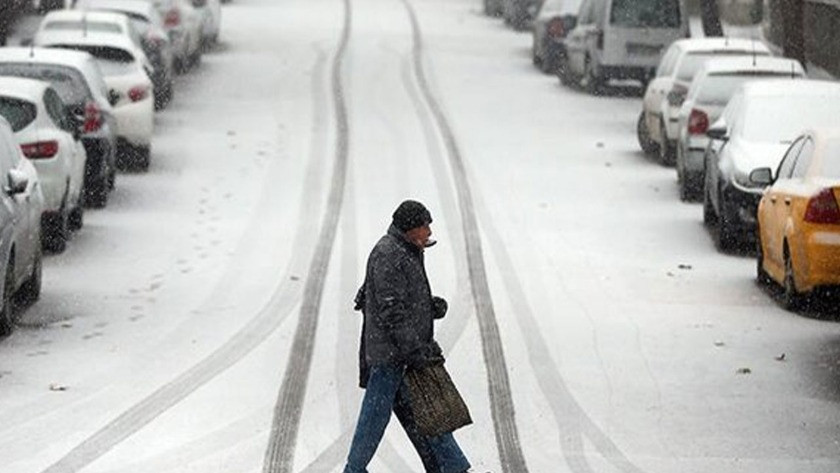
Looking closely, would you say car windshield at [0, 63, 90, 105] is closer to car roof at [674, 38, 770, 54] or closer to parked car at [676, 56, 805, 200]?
parked car at [676, 56, 805, 200]

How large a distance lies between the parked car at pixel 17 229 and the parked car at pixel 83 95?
5.03m

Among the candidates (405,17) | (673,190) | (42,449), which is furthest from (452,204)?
(405,17)

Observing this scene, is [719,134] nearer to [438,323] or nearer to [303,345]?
[438,323]

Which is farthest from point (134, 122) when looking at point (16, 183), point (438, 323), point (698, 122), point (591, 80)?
point (591, 80)

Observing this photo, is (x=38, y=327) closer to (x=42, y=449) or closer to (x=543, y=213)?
(x=42, y=449)

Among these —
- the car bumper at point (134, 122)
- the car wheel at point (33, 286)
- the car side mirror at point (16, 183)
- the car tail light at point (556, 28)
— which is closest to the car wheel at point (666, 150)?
the car bumper at point (134, 122)

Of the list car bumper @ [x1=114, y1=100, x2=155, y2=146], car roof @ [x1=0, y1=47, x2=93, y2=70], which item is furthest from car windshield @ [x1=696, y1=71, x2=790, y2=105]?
car roof @ [x1=0, y1=47, x2=93, y2=70]

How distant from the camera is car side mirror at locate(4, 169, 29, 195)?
18.5 m

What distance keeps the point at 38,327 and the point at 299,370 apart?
2.71 meters

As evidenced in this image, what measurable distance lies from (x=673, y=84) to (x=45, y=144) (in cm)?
1019

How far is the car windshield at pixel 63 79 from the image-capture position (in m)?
25.5

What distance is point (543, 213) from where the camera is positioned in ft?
84.9

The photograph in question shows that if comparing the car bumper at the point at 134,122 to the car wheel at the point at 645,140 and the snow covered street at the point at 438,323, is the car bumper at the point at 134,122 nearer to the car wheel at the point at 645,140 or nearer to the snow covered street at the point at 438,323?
the snow covered street at the point at 438,323

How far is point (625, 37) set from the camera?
128 feet
